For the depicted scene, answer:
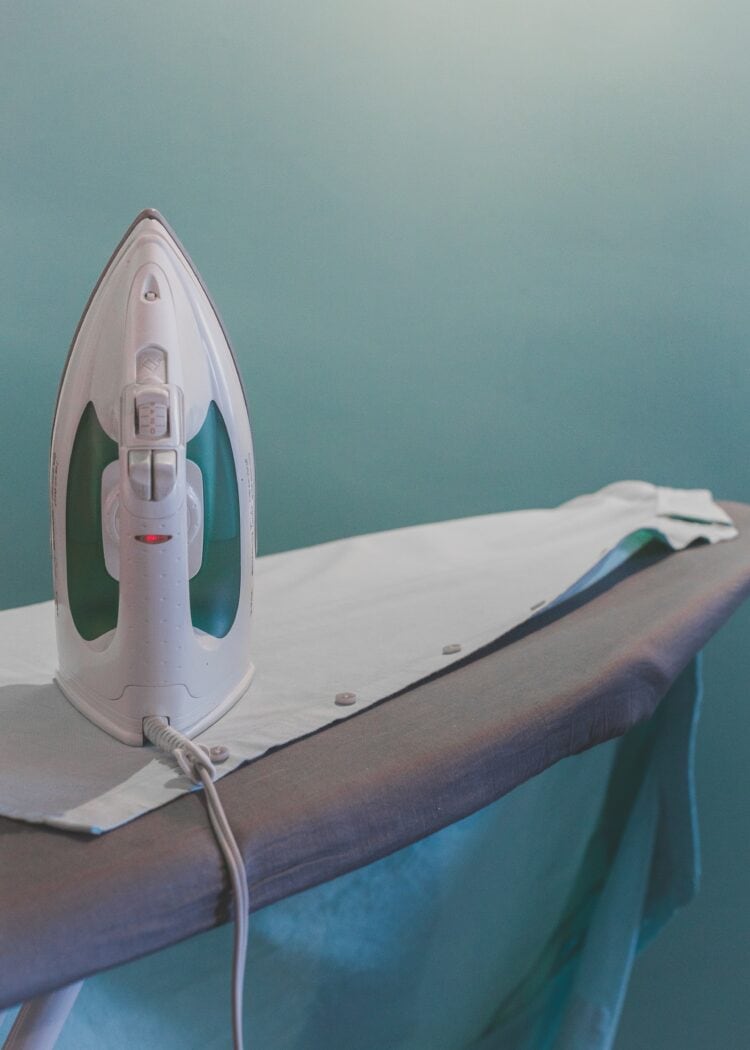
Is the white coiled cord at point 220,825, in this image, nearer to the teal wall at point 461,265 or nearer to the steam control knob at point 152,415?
the steam control knob at point 152,415

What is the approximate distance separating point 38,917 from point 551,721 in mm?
343

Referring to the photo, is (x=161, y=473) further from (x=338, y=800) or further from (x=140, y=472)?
(x=338, y=800)

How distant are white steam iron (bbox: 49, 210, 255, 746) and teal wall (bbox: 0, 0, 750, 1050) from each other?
1.11m

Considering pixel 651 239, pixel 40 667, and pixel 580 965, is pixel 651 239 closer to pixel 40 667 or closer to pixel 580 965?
pixel 580 965

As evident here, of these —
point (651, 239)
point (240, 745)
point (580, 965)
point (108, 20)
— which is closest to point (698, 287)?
point (651, 239)

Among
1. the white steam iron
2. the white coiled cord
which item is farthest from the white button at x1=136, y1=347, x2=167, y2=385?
the white coiled cord

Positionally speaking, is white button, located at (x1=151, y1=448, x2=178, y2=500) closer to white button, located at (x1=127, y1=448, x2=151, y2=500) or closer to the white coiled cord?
white button, located at (x1=127, y1=448, x2=151, y2=500)

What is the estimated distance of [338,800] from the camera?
490mm

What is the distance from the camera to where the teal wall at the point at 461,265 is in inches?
65.9

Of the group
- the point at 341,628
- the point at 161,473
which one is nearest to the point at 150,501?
the point at 161,473

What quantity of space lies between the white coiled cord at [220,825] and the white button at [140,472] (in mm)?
138

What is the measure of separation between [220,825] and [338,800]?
7cm

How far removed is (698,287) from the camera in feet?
6.39

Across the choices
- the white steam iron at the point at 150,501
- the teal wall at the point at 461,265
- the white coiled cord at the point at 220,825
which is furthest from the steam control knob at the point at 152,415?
the teal wall at the point at 461,265
